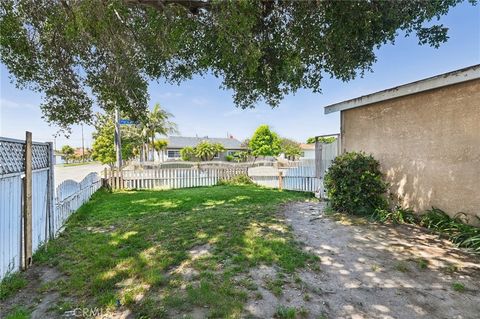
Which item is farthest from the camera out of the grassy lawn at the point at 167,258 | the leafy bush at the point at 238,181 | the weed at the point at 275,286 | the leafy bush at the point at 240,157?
the leafy bush at the point at 240,157

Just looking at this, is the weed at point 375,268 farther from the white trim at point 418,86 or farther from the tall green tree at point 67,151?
the tall green tree at point 67,151

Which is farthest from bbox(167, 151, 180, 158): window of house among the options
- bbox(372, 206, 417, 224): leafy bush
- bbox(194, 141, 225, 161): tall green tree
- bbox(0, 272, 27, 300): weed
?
bbox(0, 272, 27, 300): weed

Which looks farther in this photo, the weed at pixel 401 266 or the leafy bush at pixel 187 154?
the leafy bush at pixel 187 154

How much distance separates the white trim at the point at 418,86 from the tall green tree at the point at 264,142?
29248 mm

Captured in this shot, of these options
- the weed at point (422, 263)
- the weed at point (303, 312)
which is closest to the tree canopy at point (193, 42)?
the weed at point (422, 263)

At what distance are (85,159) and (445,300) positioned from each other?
3042 inches

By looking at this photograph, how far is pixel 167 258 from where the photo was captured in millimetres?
3730

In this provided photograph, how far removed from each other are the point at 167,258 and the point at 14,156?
2413 mm

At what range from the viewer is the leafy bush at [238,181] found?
13.5m

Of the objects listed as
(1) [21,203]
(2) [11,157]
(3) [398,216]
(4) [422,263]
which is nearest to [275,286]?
(4) [422,263]

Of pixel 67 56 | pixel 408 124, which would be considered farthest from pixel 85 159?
pixel 408 124

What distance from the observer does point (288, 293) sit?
280 centimetres

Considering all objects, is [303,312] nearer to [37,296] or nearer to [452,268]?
[452,268]

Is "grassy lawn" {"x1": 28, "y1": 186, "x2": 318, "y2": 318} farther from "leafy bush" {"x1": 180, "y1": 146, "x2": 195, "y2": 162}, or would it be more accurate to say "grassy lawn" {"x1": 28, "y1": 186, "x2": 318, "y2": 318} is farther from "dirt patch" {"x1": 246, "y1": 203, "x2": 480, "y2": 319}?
"leafy bush" {"x1": 180, "y1": 146, "x2": 195, "y2": 162}
